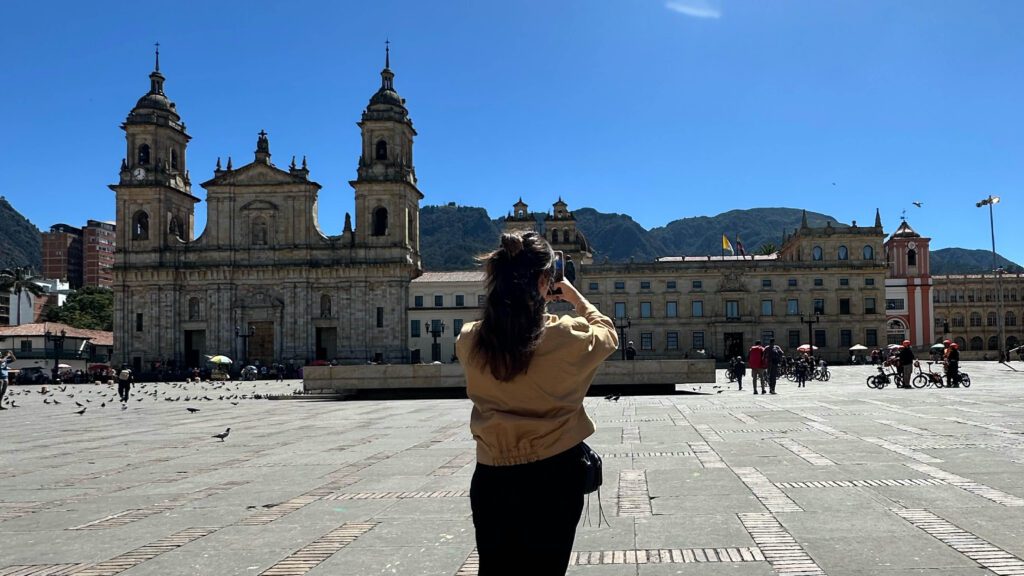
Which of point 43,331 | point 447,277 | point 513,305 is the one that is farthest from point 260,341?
point 513,305

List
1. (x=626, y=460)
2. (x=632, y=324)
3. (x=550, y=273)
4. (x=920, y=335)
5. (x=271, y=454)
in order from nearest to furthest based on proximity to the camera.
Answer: (x=550, y=273) → (x=626, y=460) → (x=271, y=454) → (x=632, y=324) → (x=920, y=335)

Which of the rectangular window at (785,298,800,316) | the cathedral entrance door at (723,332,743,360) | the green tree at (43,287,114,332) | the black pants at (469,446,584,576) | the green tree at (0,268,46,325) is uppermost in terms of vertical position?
the green tree at (0,268,46,325)

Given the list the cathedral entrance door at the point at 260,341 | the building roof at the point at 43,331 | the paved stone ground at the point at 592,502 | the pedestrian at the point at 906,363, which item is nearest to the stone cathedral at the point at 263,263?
the cathedral entrance door at the point at 260,341

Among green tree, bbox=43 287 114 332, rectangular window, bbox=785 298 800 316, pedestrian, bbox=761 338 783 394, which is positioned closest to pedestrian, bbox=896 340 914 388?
pedestrian, bbox=761 338 783 394

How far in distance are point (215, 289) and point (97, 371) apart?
11.8 meters

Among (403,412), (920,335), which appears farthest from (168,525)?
(920,335)

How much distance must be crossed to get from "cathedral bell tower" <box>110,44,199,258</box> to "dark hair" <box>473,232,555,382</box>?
74.3 metres

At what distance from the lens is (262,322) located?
70.8 metres

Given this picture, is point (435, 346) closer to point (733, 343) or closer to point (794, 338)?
point (733, 343)

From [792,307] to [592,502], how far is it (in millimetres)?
73641

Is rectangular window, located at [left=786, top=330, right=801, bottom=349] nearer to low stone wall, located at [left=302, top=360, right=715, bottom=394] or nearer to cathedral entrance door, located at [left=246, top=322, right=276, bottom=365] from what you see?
cathedral entrance door, located at [left=246, top=322, right=276, bottom=365]

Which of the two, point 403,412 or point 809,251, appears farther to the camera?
point 809,251

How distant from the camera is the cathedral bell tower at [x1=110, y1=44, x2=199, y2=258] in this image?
71.9 m

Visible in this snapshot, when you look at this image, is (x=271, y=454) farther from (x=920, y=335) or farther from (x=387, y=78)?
(x=920, y=335)
